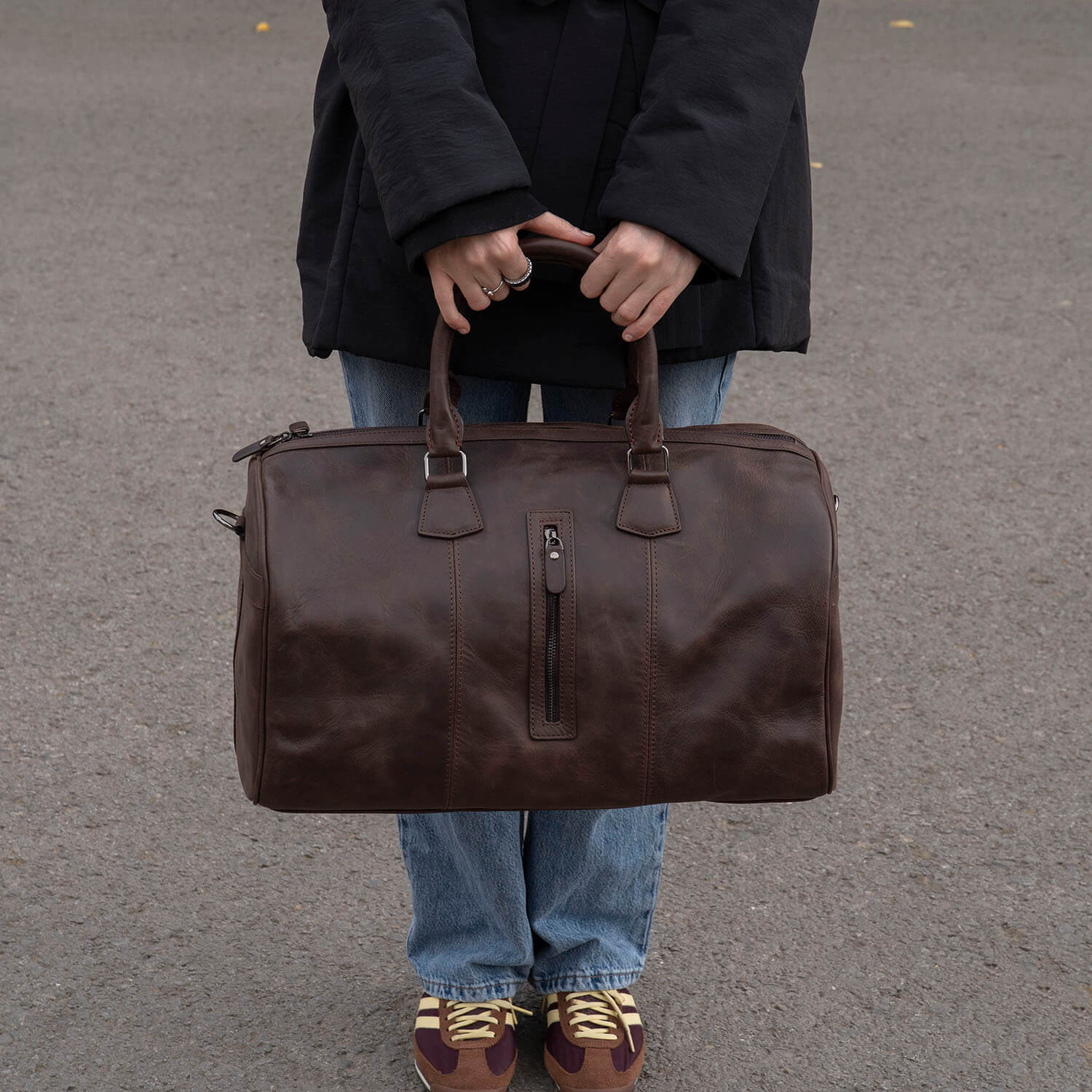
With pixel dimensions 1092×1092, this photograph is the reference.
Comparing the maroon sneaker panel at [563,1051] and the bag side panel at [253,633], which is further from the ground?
the bag side panel at [253,633]

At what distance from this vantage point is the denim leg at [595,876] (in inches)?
72.6

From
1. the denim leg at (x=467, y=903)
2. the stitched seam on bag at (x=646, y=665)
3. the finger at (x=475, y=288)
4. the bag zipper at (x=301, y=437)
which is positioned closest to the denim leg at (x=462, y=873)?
the denim leg at (x=467, y=903)

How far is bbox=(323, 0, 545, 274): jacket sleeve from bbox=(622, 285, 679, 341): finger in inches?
6.3

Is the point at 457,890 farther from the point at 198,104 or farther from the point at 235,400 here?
the point at 198,104

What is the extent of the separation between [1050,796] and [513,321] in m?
1.56

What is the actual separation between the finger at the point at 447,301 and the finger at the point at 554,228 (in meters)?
0.11

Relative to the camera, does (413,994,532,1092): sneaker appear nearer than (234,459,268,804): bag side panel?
No

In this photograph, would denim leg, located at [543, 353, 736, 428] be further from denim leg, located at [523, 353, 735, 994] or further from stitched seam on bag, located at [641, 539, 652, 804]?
stitched seam on bag, located at [641, 539, 652, 804]

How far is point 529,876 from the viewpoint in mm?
2006

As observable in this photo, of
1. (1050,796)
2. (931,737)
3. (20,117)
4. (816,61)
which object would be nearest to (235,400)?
(931,737)

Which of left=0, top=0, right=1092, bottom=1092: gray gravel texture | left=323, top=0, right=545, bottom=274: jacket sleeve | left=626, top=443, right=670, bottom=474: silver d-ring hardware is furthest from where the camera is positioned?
left=0, top=0, right=1092, bottom=1092: gray gravel texture

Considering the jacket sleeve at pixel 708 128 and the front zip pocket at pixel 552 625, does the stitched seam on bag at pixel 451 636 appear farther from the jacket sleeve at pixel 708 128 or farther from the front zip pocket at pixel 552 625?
the jacket sleeve at pixel 708 128

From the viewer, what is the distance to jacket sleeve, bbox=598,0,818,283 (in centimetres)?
153

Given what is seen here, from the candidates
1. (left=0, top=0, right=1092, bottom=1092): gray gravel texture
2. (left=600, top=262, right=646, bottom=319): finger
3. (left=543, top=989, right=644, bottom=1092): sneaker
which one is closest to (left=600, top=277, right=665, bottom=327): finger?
(left=600, top=262, right=646, bottom=319): finger
